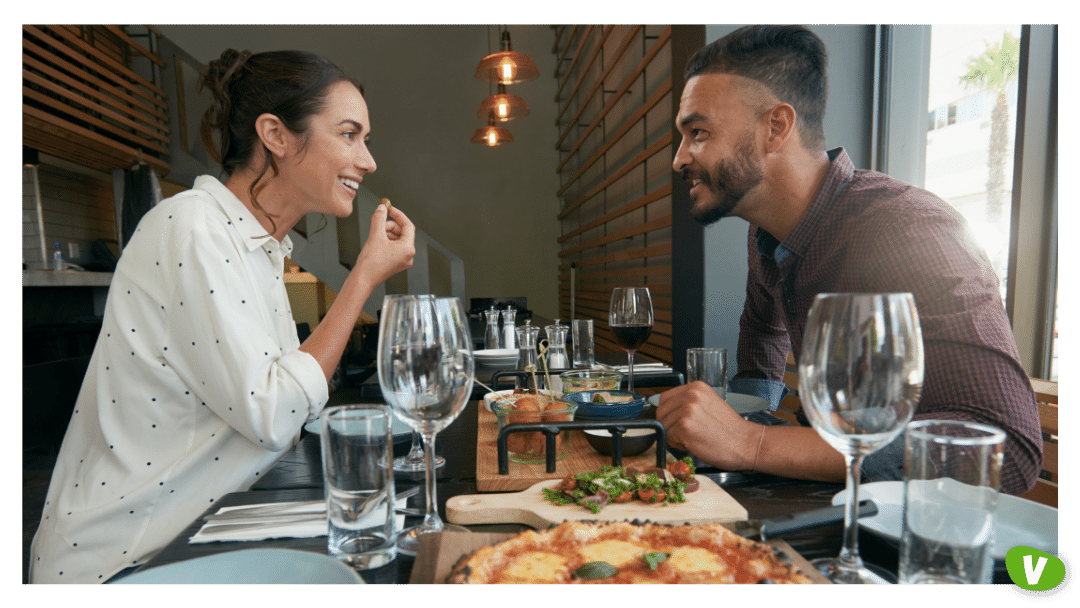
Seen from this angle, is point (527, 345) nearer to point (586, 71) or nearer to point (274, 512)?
point (586, 71)

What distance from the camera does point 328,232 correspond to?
5.71ft

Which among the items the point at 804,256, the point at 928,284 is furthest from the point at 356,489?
the point at 804,256

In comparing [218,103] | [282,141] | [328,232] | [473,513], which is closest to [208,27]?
[218,103]

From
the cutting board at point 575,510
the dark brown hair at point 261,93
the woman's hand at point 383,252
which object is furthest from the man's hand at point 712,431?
the dark brown hair at point 261,93

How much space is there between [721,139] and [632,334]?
498 millimetres

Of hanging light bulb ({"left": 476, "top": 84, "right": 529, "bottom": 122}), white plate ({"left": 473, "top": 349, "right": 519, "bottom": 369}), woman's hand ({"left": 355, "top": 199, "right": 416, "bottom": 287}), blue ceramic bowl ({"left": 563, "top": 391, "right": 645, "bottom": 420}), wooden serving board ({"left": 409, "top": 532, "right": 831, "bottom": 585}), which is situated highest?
hanging light bulb ({"left": 476, "top": 84, "right": 529, "bottom": 122})

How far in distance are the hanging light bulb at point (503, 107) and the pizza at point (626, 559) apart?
1491mm

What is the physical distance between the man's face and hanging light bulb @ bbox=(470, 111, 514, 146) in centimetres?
62

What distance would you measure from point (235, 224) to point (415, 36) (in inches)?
23.0

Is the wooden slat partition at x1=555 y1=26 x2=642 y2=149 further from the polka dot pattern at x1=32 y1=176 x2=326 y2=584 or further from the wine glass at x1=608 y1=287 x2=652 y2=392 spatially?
the polka dot pattern at x1=32 y1=176 x2=326 y2=584

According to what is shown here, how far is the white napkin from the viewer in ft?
1.79

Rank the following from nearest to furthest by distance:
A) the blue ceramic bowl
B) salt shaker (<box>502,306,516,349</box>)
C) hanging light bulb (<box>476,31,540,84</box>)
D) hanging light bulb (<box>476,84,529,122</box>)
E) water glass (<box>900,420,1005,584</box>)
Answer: water glass (<box>900,420,1005,584</box>) → the blue ceramic bowl → hanging light bulb (<box>476,31,540,84</box>) → hanging light bulb (<box>476,84,529,122</box>) → salt shaker (<box>502,306,516,349</box>)

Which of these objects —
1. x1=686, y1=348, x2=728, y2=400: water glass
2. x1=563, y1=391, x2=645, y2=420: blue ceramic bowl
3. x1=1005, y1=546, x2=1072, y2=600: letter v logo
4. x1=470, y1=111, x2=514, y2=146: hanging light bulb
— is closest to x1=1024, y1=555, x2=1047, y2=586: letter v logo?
x1=1005, y1=546, x2=1072, y2=600: letter v logo

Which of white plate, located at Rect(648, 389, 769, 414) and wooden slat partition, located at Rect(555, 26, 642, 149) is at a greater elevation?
wooden slat partition, located at Rect(555, 26, 642, 149)
